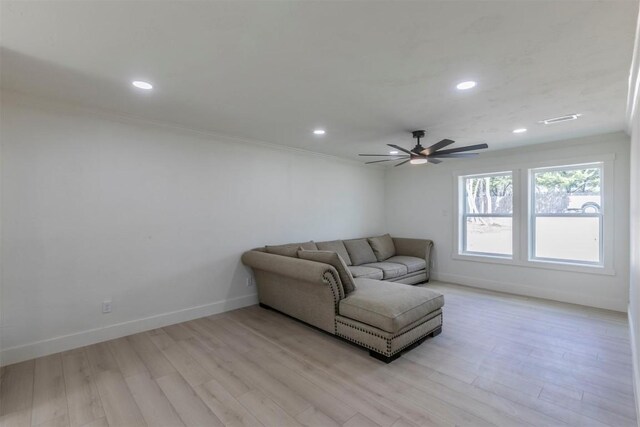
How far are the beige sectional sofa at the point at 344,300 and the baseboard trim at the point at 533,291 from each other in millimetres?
2246

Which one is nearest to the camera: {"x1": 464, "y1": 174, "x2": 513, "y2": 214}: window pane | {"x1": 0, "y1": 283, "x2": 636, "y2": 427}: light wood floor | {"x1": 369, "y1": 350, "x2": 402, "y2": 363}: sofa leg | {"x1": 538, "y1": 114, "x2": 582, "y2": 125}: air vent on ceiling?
{"x1": 0, "y1": 283, "x2": 636, "y2": 427}: light wood floor

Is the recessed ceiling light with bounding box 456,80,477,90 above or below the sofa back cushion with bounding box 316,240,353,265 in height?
above

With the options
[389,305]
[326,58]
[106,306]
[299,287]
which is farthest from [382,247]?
[106,306]

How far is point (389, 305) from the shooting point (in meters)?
2.82

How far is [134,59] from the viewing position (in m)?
2.13

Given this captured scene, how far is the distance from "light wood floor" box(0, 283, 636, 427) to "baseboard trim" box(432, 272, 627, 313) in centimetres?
85

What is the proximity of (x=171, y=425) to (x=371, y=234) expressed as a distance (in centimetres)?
518

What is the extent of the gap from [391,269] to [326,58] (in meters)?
3.63

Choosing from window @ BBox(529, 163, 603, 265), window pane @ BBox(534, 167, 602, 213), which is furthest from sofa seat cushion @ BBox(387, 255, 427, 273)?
window pane @ BBox(534, 167, 602, 213)

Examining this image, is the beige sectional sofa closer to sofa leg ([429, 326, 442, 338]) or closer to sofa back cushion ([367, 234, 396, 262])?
sofa leg ([429, 326, 442, 338])

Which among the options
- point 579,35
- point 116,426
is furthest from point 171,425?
point 579,35

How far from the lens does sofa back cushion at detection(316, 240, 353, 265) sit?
498 cm

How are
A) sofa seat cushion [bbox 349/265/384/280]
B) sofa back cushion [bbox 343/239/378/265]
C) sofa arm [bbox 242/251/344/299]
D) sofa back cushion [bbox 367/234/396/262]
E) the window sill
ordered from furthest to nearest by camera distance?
sofa back cushion [bbox 367/234/396/262] → sofa back cushion [bbox 343/239/378/265] → sofa seat cushion [bbox 349/265/384/280] → the window sill → sofa arm [bbox 242/251/344/299]

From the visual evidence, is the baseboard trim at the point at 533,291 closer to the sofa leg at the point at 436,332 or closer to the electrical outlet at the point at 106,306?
the sofa leg at the point at 436,332
